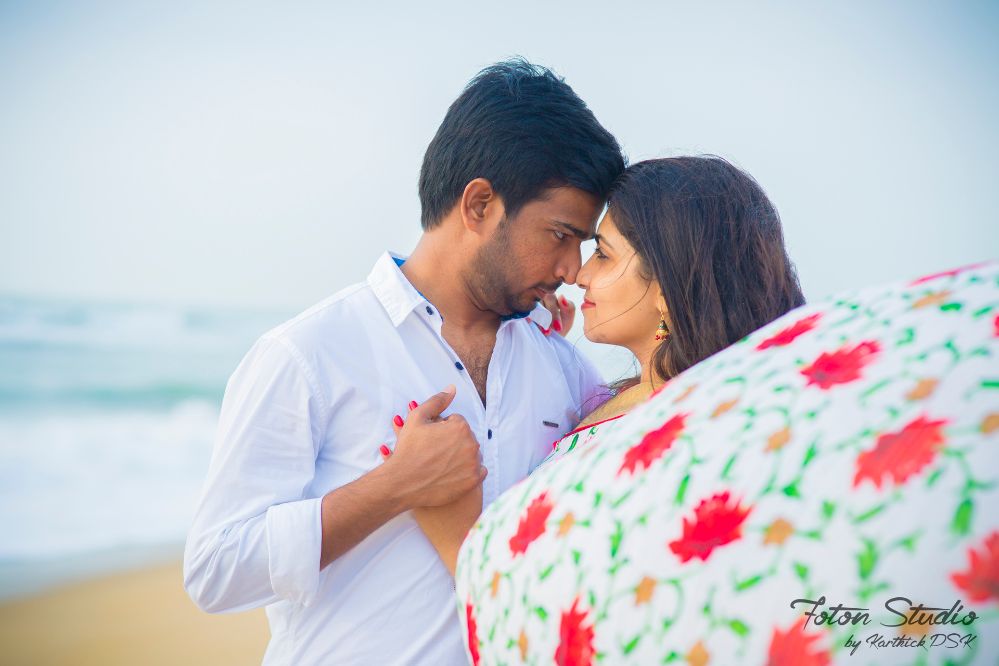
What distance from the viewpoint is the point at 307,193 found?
36.2ft

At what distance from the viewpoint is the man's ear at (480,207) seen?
7.08ft

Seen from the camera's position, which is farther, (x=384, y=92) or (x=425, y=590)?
(x=384, y=92)

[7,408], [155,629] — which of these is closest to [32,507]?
[155,629]

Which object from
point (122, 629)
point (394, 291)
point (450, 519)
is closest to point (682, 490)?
point (450, 519)

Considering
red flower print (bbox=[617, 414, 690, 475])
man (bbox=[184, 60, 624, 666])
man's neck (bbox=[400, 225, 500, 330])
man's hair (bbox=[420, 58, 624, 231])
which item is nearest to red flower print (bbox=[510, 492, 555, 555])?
red flower print (bbox=[617, 414, 690, 475])

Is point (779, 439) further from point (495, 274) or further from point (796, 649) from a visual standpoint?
point (495, 274)

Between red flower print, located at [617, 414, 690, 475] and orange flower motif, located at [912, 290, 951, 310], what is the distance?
0.25 metres

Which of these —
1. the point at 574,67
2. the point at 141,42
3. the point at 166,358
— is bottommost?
the point at 166,358

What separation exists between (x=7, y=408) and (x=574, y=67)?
579 cm

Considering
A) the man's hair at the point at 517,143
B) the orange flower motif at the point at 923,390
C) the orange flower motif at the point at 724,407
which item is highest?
the man's hair at the point at 517,143

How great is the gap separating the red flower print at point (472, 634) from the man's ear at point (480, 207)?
3.87ft

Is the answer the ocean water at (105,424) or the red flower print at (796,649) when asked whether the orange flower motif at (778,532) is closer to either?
the red flower print at (796,649)

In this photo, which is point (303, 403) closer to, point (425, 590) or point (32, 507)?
point (425, 590)

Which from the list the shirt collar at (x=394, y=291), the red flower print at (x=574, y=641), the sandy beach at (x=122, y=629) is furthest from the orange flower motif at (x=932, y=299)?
the sandy beach at (x=122, y=629)
